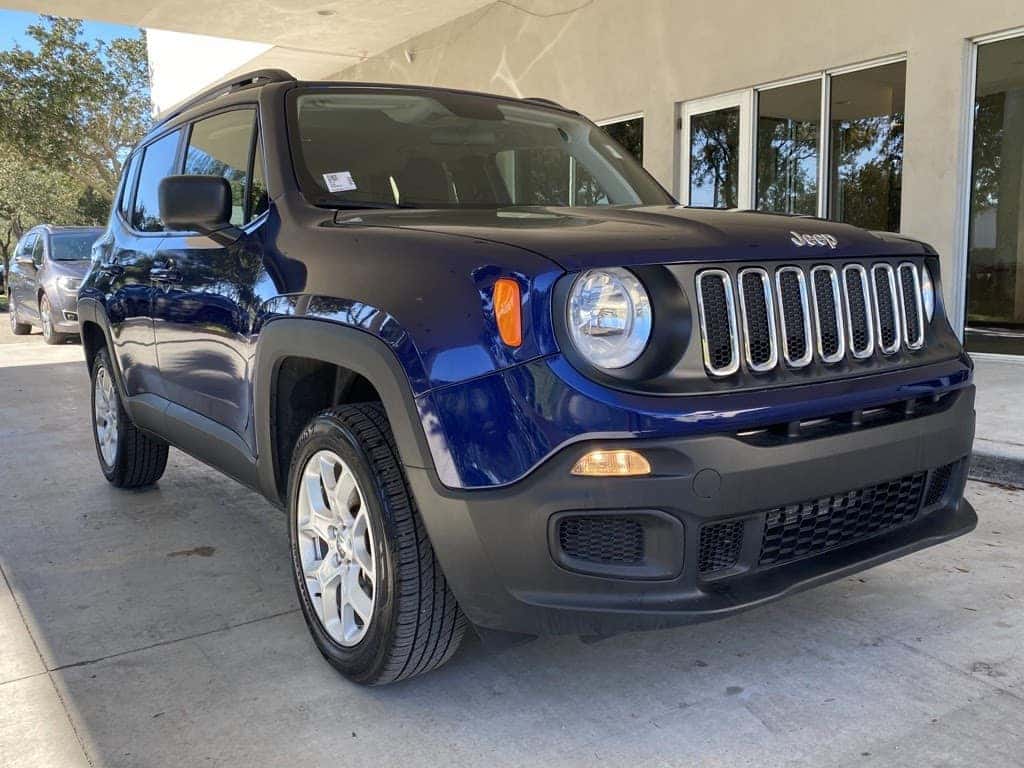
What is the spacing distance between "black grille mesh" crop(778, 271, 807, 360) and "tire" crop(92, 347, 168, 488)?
3.23 m

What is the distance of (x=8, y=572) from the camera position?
11.6 ft

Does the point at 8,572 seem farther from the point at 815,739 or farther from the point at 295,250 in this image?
the point at 815,739

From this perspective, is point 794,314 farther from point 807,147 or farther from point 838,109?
point 807,147

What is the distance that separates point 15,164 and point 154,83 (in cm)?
1356

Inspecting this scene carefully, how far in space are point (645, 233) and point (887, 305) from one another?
2.56ft

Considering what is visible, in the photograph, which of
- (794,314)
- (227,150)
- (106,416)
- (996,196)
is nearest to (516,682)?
(794,314)

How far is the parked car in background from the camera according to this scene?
12367 millimetres

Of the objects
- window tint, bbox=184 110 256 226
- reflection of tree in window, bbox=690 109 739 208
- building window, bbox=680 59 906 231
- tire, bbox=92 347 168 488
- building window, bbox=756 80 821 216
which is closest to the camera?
window tint, bbox=184 110 256 226

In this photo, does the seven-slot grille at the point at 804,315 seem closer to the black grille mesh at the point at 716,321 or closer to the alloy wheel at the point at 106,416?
the black grille mesh at the point at 716,321

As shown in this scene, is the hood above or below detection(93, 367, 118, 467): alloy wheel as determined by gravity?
above

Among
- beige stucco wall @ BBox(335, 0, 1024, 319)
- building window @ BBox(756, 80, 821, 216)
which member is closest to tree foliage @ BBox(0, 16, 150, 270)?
beige stucco wall @ BBox(335, 0, 1024, 319)

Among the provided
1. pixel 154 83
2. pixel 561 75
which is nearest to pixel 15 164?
pixel 154 83

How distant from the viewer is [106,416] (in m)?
4.79

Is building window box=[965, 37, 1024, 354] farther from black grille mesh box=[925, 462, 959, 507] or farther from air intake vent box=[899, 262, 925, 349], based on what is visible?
black grille mesh box=[925, 462, 959, 507]
